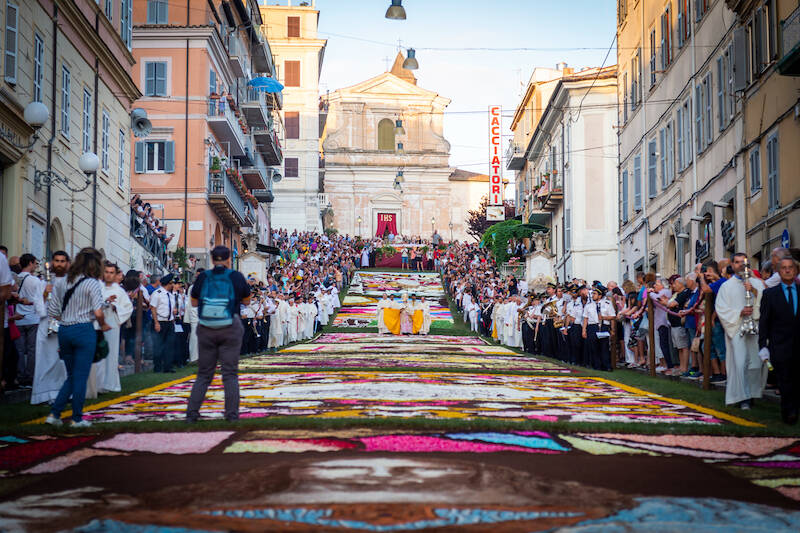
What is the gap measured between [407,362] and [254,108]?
3357 centimetres

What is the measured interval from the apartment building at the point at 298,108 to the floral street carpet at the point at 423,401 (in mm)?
70350

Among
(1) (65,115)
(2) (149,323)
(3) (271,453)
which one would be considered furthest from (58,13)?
(3) (271,453)

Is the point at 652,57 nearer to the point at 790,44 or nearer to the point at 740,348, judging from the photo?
the point at 790,44

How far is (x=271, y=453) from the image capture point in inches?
284

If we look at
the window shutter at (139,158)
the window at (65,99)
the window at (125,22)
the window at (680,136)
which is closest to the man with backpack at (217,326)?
the window at (65,99)

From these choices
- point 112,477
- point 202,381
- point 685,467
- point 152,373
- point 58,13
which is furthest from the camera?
point 58,13

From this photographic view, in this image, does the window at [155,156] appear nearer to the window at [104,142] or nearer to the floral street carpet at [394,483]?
the window at [104,142]

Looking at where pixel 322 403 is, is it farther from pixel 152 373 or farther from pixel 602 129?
pixel 602 129

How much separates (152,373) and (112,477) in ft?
38.2

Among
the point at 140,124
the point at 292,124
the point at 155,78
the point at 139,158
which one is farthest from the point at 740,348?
the point at 292,124

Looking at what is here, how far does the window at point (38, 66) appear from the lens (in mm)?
20078

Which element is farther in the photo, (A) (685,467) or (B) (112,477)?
(A) (685,467)

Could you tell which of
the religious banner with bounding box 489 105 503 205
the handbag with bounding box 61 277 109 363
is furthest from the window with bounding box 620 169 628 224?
the religious banner with bounding box 489 105 503 205

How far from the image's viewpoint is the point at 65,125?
22344 mm
